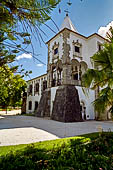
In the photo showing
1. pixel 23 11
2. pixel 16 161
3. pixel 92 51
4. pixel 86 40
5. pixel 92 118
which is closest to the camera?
pixel 23 11

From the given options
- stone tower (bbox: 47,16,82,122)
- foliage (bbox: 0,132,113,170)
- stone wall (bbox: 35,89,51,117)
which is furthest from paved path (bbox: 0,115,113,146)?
stone wall (bbox: 35,89,51,117)

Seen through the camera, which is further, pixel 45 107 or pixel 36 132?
pixel 45 107

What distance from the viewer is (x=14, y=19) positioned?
5.14ft

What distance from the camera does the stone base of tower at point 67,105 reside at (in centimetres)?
1069

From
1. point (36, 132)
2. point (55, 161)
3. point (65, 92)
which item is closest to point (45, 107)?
point (65, 92)

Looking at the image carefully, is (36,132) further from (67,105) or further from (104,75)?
(67,105)

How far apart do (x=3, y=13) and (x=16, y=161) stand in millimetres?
2926

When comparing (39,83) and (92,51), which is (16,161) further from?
(39,83)

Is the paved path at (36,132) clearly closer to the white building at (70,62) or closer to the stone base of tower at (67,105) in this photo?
the stone base of tower at (67,105)

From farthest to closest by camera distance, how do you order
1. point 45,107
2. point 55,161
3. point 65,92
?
Answer: point 45,107, point 65,92, point 55,161

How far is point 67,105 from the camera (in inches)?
433

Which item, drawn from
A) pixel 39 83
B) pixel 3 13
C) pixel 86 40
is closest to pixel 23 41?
pixel 3 13

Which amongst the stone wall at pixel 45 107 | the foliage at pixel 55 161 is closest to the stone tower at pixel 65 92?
the stone wall at pixel 45 107

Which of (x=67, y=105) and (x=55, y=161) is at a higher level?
(x=67, y=105)
